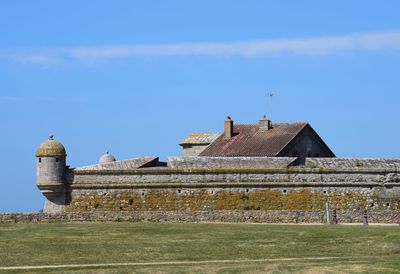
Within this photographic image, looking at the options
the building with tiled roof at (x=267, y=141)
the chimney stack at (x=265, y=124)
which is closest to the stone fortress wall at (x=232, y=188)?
the building with tiled roof at (x=267, y=141)

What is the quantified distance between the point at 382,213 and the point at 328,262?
1635 centimetres

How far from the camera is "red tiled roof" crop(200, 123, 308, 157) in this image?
5728 centimetres

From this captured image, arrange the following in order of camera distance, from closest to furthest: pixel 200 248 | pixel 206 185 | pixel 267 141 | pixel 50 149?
pixel 200 248 → pixel 50 149 → pixel 206 185 → pixel 267 141

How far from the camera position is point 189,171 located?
1903 inches

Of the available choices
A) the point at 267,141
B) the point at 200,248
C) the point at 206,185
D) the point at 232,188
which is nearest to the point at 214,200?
the point at 206,185

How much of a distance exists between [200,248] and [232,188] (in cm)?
1561

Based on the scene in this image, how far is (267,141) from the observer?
5853 cm

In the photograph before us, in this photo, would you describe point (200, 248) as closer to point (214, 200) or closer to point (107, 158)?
point (214, 200)

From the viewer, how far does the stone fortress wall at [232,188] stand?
48.1m

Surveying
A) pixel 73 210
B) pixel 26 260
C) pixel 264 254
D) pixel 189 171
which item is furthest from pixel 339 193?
pixel 26 260

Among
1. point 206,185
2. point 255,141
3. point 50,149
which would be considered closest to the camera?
point 50,149

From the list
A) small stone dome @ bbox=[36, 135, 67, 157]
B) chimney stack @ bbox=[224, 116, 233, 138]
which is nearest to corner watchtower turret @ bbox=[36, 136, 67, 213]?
small stone dome @ bbox=[36, 135, 67, 157]

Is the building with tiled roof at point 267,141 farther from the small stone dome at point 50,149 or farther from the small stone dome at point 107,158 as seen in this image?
the small stone dome at point 50,149

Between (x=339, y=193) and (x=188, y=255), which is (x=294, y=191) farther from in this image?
(x=188, y=255)
